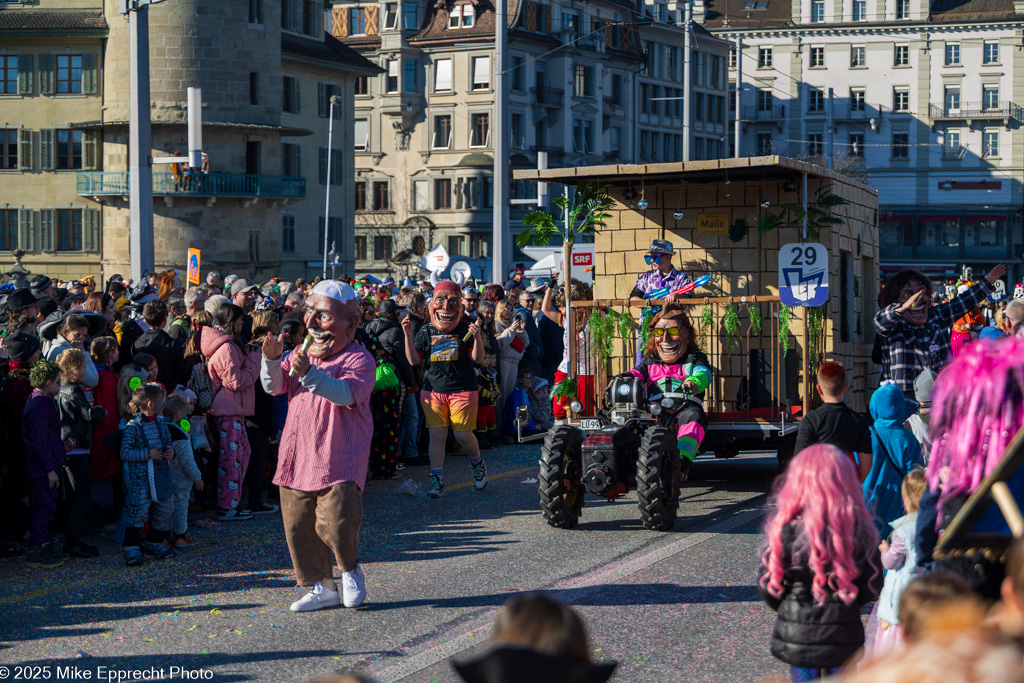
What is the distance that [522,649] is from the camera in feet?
9.09

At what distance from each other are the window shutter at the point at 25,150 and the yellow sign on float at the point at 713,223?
142 feet

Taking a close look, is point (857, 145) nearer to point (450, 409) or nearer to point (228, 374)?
point (450, 409)

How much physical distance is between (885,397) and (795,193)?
14.6 ft

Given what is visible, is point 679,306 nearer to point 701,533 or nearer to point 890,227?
point 701,533

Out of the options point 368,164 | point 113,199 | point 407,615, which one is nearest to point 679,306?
point 407,615

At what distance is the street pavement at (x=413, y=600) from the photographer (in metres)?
6.64

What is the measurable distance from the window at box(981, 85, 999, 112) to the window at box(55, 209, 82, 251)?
6364cm

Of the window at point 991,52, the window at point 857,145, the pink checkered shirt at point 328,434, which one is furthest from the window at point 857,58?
the pink checkered shirt at point 328,434

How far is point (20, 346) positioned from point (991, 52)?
91.1m

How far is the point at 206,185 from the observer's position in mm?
44844

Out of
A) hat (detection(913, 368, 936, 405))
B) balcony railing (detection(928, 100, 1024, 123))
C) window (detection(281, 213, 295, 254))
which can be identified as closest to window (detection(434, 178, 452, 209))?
window (detection(281, 213, 295, 254))

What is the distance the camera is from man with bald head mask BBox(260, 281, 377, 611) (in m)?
7.44

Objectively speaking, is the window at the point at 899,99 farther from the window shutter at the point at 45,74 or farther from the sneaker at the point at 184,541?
the sneaker at the point at 184,541

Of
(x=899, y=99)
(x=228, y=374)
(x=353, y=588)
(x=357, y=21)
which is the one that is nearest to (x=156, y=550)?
(x=228, y=374)
